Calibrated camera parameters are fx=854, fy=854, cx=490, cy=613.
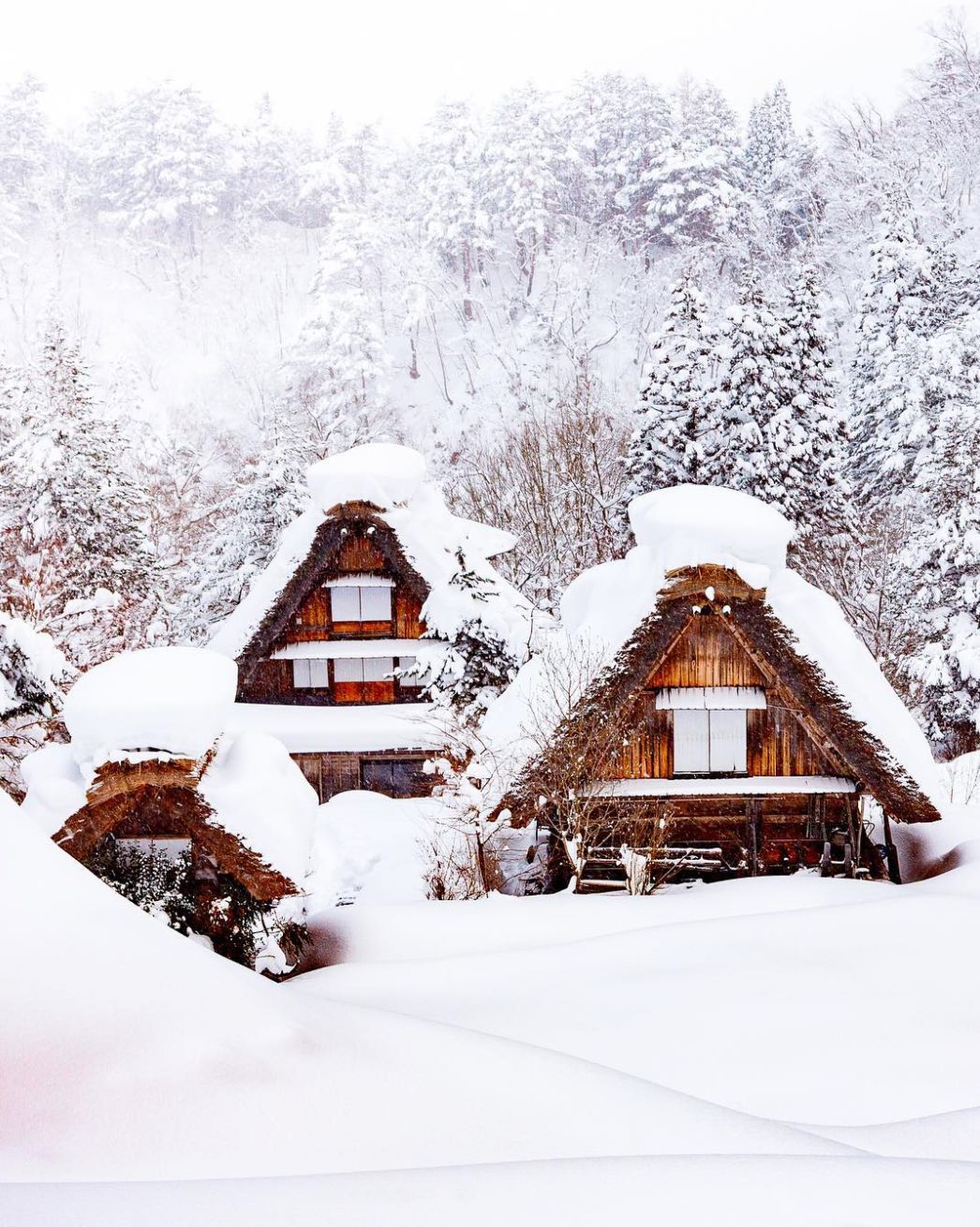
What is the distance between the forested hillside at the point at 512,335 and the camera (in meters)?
23.3

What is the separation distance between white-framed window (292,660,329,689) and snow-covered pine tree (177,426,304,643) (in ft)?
15.4

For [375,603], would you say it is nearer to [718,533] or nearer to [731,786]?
[718,533]

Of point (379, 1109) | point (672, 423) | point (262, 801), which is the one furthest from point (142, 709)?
point (672, 423)

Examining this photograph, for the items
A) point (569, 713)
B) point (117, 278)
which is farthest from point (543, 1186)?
point (117, 278)

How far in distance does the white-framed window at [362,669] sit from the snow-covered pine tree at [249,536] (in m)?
5.19

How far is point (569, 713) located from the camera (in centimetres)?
1073

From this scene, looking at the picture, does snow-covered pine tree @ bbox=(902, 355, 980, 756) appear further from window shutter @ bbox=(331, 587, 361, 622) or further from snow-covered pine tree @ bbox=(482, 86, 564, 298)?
snow-covered pine tree @ bbox=(482, 86, 564, 298)

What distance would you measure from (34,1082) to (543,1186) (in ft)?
4.59

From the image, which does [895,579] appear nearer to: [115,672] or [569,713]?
[569,713]

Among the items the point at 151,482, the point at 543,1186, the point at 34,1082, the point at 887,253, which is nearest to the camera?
the point at 543,1186

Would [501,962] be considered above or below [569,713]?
below

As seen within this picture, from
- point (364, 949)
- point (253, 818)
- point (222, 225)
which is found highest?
point (222, 225)

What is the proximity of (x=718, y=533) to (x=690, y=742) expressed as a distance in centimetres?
294

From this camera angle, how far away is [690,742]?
1193cm
